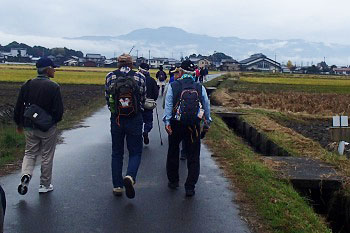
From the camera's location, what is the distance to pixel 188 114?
607 centimetres

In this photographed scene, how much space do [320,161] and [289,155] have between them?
1.09 meters

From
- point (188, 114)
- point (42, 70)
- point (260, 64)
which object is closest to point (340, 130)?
point (188, 114)

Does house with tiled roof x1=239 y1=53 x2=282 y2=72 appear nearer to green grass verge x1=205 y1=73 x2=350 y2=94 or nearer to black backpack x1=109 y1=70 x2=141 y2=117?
green grass verge x1=205 y1=73 x2=350 y2=94

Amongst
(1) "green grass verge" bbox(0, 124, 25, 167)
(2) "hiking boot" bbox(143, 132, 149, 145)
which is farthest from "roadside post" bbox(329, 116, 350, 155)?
(1) "green grass verge" bbox(0, 124, 25, 167)

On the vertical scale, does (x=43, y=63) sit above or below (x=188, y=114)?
above

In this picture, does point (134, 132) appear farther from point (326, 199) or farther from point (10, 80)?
point (10, 80)

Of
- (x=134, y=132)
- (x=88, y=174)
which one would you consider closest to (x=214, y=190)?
(x=134, y=132)

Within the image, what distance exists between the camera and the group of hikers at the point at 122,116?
5879 mm

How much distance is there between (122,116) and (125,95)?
28cm

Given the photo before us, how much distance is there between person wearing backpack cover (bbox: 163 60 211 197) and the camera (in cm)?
607

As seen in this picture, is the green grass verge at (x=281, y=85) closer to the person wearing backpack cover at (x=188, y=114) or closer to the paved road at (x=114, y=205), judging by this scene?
the paved road at (x=114, y=205)

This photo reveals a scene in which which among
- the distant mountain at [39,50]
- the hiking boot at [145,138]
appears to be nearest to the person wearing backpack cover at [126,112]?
the hiking boot at [145,138]

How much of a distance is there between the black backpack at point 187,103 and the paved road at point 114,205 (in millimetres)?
1064

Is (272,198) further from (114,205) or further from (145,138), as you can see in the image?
(145,138)
